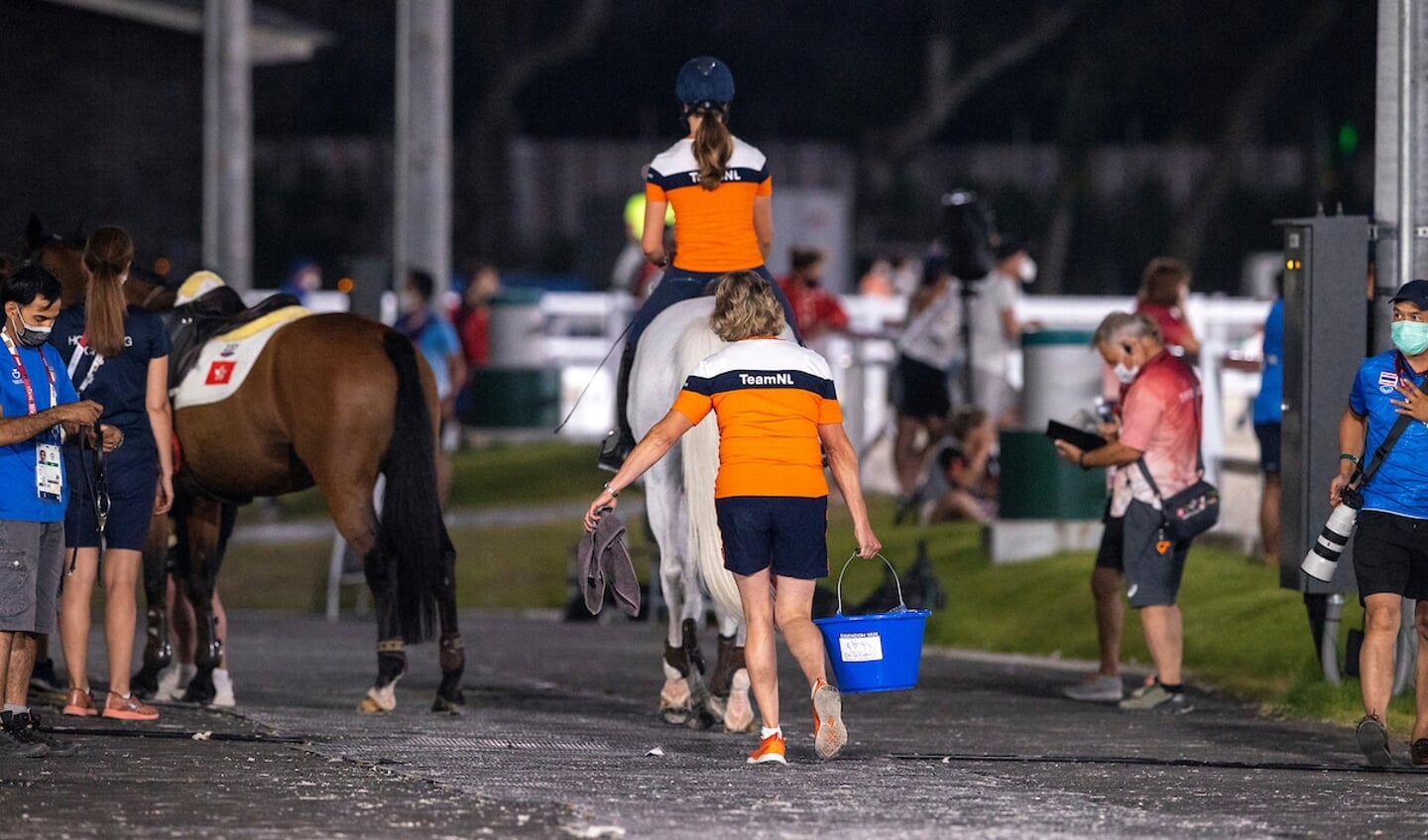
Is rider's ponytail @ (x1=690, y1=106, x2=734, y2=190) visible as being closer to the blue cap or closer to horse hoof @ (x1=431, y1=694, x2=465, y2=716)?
horse hoof @ (x1=431, y1=694, x2=465, y2=716)

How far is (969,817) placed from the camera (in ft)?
27.3

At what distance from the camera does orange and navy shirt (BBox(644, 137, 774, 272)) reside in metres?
11.4

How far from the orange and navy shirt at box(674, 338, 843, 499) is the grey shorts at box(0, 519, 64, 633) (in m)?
2.52

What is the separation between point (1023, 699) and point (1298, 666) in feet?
4.55

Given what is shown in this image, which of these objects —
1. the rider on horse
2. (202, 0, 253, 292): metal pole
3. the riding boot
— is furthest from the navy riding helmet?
(202, 0, 253, 292): metal pole

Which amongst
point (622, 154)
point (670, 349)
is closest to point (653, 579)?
point (670, 349)

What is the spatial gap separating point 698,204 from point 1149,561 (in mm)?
2711

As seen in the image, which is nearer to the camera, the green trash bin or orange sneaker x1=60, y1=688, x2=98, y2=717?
orange sneaker x1=60, y1=688, x2=98, y2=717

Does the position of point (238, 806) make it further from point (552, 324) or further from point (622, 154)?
point (622, 154)

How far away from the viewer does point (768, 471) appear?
9492 mm

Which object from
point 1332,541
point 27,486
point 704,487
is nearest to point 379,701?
point 704,487

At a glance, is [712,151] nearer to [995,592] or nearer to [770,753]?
[770,753]

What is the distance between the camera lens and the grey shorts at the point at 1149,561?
1199 centimetres

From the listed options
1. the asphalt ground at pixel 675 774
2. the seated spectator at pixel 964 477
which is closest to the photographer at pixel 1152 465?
the asphalt ground at pixel 675 774
